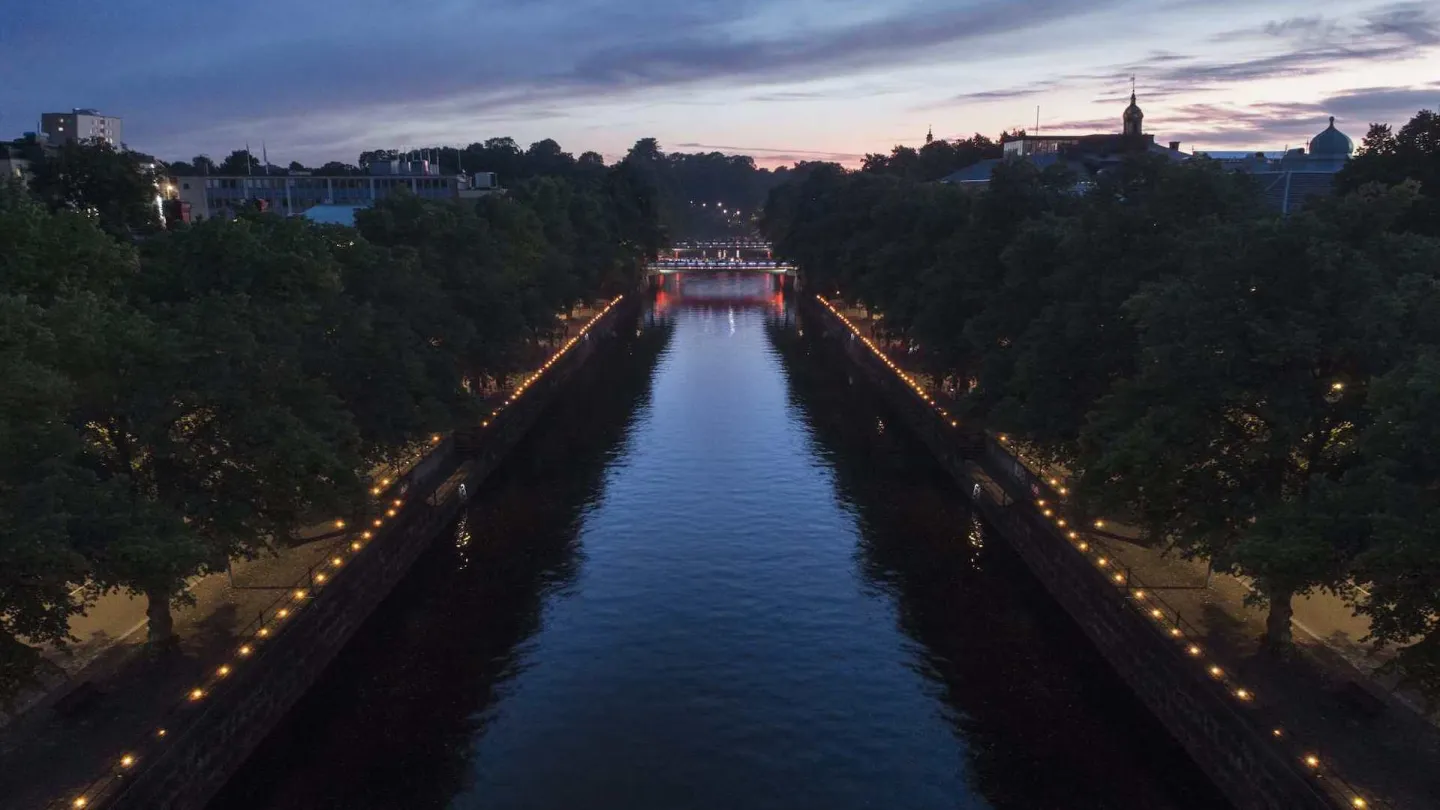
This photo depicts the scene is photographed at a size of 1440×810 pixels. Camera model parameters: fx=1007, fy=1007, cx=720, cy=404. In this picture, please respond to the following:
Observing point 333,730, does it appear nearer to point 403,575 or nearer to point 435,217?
point 403,575

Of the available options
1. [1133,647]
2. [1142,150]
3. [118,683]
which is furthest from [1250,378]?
[1142,150]

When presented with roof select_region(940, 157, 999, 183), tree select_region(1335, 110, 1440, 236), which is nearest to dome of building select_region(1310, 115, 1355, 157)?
roof select_region(940, 157, 999, 183)

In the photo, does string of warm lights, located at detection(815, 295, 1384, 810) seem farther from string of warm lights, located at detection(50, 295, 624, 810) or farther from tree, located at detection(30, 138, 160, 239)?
tree, located at detection(30, 138, 160, 239)

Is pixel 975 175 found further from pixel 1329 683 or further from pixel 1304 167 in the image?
pixel 1329 683

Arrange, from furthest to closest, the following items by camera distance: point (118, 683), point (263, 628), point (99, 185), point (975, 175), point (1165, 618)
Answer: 1. point (975, 175)
2. point (99, 185)
3. point (1165, 618)
4. point (263, 628)
5. point (118, 683)

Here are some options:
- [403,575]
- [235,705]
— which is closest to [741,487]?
[403,575]

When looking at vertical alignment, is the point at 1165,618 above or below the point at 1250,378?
below

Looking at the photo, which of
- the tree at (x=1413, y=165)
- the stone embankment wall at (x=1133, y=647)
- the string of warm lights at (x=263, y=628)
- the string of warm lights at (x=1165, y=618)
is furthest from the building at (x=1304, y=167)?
the string of warm lights at (x=263, y=628)
